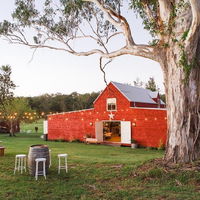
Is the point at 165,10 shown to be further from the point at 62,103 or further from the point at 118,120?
the point at 62,103

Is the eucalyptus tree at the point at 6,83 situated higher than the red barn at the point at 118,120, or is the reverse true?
the eucalyptus tree at the point at 6,83

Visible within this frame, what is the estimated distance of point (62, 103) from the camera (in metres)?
53.9

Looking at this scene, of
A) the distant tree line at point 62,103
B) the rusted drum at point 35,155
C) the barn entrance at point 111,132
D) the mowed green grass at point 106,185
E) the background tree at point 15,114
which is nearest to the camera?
the mowed green grass at point 106,185

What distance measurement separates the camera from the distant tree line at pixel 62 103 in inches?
2110

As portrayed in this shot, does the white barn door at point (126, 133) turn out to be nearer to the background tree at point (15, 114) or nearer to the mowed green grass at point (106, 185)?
the mowed green grass at point (106, 185)

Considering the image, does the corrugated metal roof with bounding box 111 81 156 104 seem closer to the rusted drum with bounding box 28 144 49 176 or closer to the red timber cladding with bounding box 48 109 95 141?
the red timber cladding with bounding box 48 109 95 141

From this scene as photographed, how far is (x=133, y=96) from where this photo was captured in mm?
24047

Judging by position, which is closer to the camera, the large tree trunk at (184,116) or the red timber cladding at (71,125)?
the large tree trunk at (184,116)

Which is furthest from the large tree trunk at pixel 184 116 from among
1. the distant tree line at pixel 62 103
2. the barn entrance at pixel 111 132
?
the distant tree line at pixel 62 103

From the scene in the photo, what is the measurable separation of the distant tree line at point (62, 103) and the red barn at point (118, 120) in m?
24.9

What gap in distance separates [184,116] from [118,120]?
48.8ft

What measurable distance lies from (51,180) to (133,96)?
1686cm

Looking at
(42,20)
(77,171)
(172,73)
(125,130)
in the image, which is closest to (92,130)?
(125,130)

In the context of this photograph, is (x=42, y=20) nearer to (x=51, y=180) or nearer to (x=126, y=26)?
(x=126, y=26)
